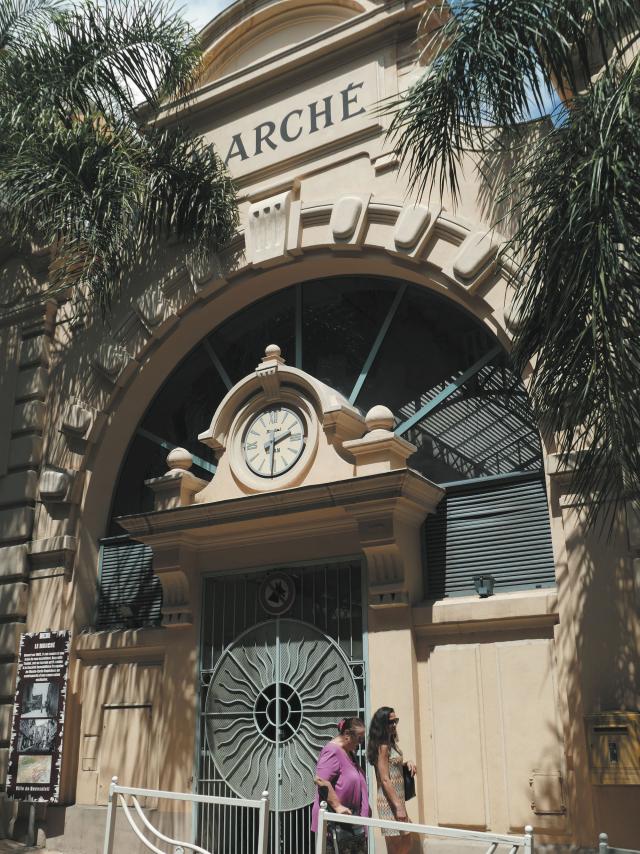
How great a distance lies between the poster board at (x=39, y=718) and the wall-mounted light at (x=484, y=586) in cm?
556

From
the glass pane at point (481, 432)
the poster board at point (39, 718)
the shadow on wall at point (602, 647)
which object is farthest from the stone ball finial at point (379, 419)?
the poster board at point (39, 718)

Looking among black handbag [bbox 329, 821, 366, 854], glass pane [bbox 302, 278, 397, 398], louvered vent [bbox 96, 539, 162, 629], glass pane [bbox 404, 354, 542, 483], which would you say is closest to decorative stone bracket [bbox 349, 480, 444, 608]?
glass pane [bbox 404, 354, 542, 483]

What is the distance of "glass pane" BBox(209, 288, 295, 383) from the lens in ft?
40.6

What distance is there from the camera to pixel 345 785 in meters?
7.89

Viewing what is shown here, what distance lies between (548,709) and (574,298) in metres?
4.12

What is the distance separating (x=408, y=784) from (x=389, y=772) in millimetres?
400

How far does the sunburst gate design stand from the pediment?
336 inches

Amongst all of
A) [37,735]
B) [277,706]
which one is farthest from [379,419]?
[37,735]

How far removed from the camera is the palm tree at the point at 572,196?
22.9ft

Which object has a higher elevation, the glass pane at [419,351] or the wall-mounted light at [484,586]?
the glass pane at [419,351]

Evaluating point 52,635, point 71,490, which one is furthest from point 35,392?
point 52,635

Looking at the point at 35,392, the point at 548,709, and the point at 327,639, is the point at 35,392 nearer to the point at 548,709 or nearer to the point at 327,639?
the point at 327,639

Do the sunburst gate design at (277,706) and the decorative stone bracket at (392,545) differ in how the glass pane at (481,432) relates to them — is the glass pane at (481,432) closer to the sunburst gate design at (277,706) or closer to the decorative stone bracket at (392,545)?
the decorative stone bracket at (392,545)

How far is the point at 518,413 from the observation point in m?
10.4
